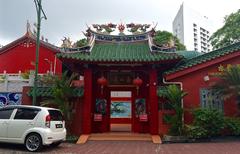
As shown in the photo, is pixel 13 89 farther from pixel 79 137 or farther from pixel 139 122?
pixel 139 122

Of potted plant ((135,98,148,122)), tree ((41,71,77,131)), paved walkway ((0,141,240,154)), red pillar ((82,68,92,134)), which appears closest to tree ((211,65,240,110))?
paved walkway ((0,141,240,154))

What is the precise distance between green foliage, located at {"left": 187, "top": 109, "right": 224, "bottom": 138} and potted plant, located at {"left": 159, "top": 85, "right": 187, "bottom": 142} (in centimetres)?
43

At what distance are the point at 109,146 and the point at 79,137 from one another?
2.19 metres

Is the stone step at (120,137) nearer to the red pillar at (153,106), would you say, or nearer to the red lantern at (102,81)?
the red pillar at (153,106)

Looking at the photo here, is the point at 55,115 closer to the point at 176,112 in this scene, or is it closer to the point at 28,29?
the point at 176,112

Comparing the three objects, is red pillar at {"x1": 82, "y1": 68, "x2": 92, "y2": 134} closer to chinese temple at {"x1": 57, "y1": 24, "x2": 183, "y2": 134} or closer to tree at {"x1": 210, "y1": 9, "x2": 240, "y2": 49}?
chinese temple at {"x1": 57, "y1": 24, "x2": 183, "y2": 134}

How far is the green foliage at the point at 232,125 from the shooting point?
40.2ft

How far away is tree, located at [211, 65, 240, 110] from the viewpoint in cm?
1224

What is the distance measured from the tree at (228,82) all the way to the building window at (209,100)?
594 mm

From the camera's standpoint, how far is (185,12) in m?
80.6

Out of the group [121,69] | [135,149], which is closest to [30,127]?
[135,149]

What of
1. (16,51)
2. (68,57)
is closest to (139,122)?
(68,57)

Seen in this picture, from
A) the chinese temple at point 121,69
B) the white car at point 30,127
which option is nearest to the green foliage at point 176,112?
the chinese temple at point 121,69

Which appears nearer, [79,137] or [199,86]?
[79,137]
